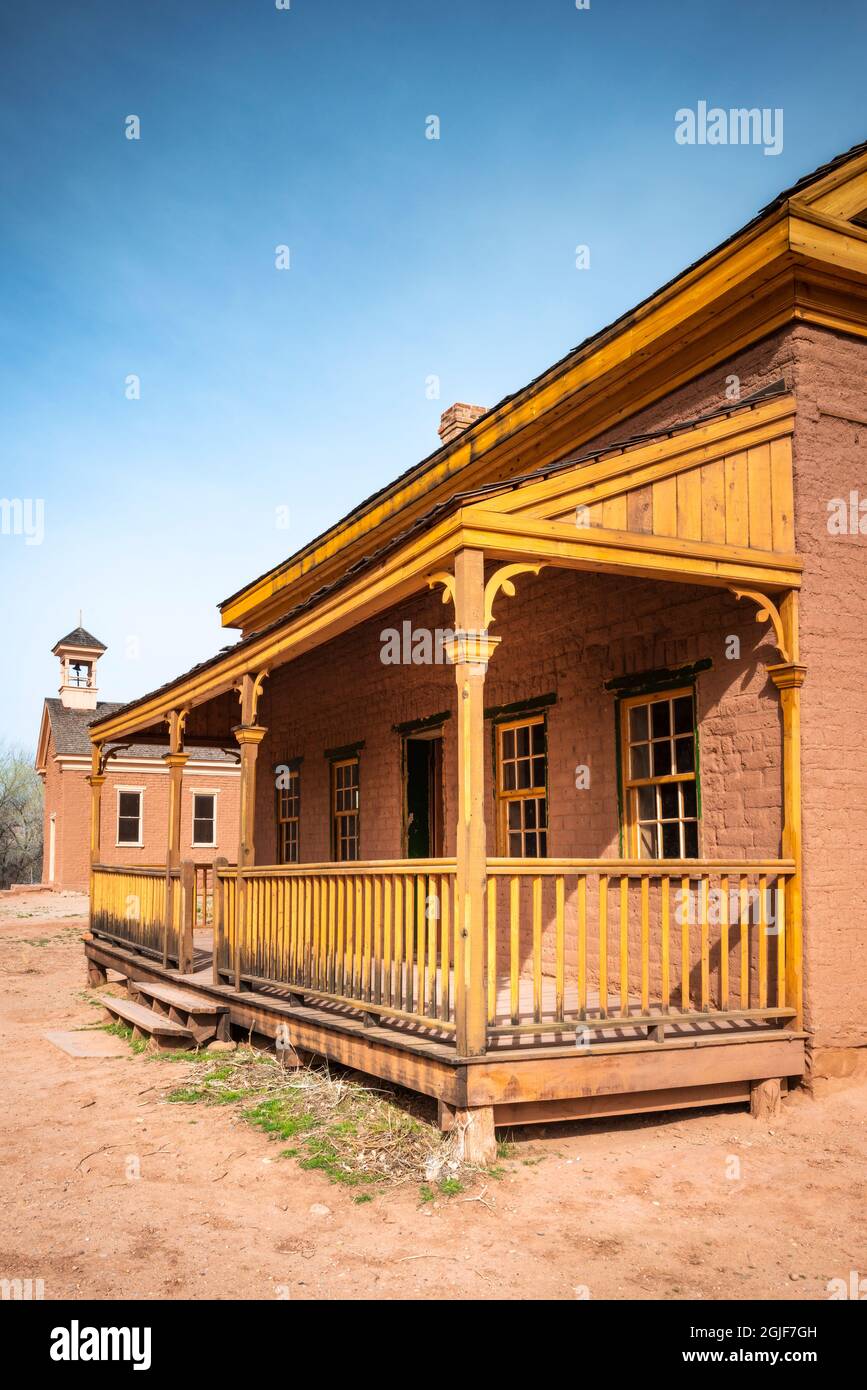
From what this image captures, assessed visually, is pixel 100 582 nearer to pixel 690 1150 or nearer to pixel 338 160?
pixel 338 160

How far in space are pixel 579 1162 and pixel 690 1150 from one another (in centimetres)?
70

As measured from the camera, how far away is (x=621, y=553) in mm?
6285

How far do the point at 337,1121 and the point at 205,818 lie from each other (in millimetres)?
27889

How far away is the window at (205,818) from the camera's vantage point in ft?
110

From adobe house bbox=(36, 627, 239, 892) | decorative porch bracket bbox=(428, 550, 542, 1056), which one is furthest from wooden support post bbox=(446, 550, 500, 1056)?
adobe house bbox=(36, 627, 239, 892)

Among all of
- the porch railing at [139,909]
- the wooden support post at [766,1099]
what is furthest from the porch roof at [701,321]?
the porch railing at [139,909]

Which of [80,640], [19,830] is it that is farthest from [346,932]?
[19,830]

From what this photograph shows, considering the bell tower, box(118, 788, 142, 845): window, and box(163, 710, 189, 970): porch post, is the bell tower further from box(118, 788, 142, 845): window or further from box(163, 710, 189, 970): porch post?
box(163, 710, 189, 970): porch post

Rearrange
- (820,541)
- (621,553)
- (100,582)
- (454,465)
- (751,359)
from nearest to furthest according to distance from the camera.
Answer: (621,553) → (820,541) → (751,359) → (454,465) → (100,582)

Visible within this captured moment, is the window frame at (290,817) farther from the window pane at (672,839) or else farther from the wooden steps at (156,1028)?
the window pane at (672,839)

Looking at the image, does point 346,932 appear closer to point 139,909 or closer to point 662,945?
point 662,945

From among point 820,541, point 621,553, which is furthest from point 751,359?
point 621,553

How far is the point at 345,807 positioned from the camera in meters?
13.5

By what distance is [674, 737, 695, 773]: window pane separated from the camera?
25.2 ft
